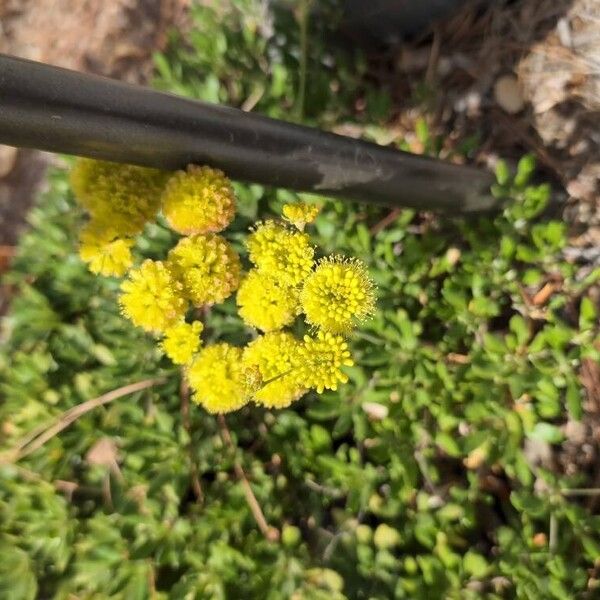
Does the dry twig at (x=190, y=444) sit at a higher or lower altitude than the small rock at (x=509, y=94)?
lower

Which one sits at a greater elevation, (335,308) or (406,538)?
(335,308)

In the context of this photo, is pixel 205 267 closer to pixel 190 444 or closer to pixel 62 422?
pixel 190 444

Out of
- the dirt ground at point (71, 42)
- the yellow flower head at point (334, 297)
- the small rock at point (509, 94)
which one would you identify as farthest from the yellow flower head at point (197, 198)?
the dirt ground at point (71, 42)

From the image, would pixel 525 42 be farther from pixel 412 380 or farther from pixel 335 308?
pixel 335 308

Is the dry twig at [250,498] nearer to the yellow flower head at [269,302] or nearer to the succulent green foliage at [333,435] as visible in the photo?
the succulent green foliage at [333,435]

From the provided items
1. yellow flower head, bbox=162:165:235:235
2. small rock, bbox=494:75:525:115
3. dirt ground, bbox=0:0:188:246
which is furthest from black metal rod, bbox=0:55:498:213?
dirt ground, bbox=0:0:188:246

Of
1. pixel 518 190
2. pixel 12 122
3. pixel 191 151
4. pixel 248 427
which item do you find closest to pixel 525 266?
pixel 518 190
